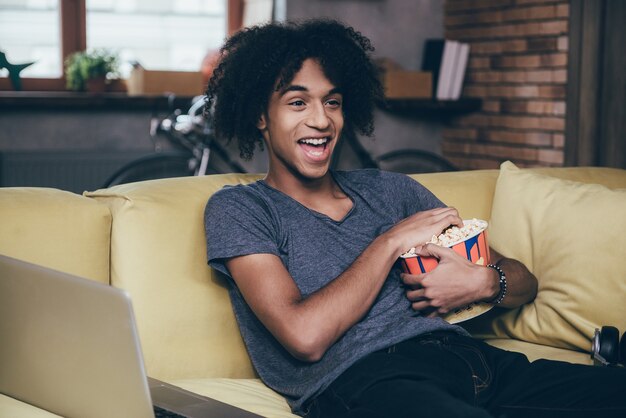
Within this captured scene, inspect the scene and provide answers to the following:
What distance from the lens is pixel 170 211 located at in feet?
6.17

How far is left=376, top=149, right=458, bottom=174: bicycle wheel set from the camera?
15.5 feet

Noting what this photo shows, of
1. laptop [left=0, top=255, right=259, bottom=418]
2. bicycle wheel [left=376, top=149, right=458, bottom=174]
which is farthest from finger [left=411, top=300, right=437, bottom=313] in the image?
bicycle wheel [left=376, top=149, right=458, bottom=174]

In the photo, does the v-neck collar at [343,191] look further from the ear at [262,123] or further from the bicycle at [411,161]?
the bicycle at [411,161]

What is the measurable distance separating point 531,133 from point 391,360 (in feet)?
10.0

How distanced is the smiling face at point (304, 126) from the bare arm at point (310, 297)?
265 millimetres

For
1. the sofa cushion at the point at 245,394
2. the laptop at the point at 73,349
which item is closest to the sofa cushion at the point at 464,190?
the sofa cushion at the point at 245,394

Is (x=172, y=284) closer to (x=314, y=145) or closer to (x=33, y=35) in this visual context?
(x=314, y=145)

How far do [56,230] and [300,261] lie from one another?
49cm

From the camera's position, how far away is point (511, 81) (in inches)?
180

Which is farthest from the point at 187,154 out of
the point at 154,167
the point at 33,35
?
the point at 33,35

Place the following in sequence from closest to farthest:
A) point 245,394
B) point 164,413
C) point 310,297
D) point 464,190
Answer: point 164,413
point 310,297
point 245,394
point 464,190

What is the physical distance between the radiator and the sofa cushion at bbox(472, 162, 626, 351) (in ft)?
8.95

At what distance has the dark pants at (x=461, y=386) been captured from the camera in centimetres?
151

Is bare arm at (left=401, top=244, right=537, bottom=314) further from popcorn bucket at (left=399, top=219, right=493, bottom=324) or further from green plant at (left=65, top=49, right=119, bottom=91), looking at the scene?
green plant at (left=65, top=49, right=119, bottom=91)
